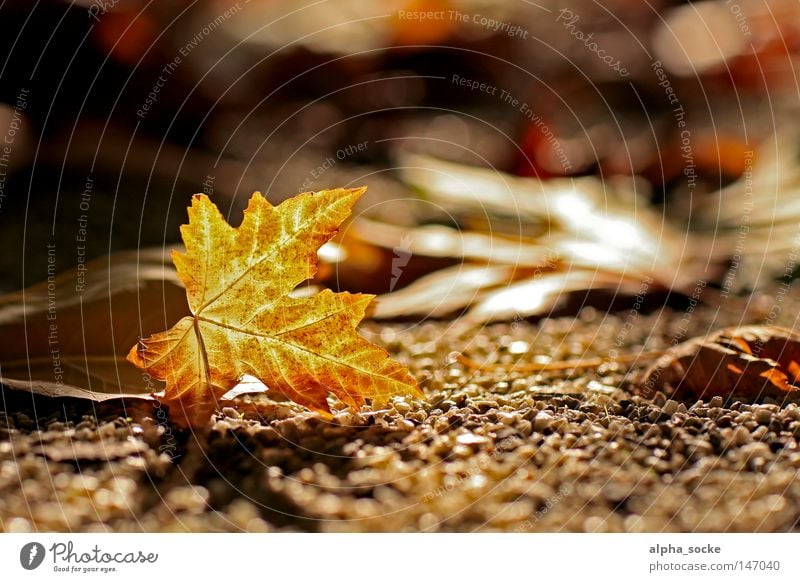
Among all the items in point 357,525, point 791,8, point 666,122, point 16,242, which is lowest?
point 357,525

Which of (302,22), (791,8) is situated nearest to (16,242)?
(302,22)

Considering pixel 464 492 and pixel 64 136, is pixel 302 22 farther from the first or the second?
pixel 464 492

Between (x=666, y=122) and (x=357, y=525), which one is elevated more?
(x=666, y=122)

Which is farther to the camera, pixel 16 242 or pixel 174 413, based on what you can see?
pixel 16 242

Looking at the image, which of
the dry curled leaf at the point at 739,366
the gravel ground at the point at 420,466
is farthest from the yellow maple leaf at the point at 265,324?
the dry curled leaf at the point at 739,366

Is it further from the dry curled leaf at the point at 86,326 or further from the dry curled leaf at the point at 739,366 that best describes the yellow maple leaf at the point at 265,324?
the dry curled leaf at the point at 739,366
